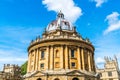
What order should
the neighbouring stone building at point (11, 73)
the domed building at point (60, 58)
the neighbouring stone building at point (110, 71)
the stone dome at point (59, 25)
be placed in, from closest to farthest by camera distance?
the domed building at point (60, 58) < the stone dome at point (59, 25) < the neighbouring stone building at point (11, 73) < the neighbouring stone building at point (110, 71)

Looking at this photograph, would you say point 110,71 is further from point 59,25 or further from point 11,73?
point 11,73

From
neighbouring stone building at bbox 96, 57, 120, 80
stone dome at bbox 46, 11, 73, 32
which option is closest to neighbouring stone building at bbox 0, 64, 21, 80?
stone dome at bbox 46, 11, 73, 32

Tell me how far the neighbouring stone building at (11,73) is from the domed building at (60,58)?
22.3 meters

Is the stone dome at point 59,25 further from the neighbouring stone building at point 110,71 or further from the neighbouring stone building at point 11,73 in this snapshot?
the neighbouring stone building at point 110,71

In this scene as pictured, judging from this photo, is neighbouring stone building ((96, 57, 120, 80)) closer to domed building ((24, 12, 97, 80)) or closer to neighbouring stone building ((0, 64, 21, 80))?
domed building ((24, 12, 97, 80))

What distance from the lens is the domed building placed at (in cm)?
4638

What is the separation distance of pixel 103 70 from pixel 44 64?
41.0 meters

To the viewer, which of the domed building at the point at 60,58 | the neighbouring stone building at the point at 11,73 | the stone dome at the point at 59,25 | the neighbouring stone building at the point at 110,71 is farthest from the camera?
the neighbouring stone building at the point at 110,71

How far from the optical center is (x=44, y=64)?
49125 millimetres

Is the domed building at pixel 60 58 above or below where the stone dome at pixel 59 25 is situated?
below

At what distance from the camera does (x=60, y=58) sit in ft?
158

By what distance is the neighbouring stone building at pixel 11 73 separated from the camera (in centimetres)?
7104

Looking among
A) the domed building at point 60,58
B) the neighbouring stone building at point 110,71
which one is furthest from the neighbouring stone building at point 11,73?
the neighbouring stone building at point 110,71

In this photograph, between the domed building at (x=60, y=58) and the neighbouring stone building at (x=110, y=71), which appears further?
the neighbouring stone building at (x=110, y=71)
